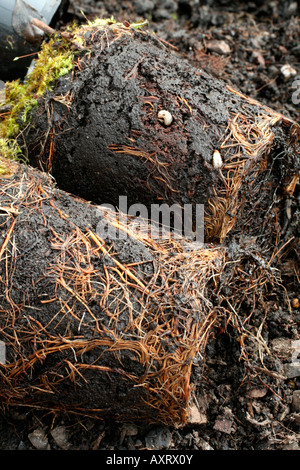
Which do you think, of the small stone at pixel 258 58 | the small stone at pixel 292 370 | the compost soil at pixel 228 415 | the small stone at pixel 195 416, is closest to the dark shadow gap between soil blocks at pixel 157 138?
the compost soil at pixel 228 415

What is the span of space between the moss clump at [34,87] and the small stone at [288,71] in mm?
1561

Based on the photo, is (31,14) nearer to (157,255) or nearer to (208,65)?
(208,65)

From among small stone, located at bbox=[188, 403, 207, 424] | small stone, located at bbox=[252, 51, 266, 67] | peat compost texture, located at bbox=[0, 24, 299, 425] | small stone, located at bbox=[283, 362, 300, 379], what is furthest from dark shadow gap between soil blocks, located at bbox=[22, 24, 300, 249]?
small stone, located at bbox=[252, 51, 266, 67]

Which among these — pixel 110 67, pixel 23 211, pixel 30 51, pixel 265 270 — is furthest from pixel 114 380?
pixel 30 51

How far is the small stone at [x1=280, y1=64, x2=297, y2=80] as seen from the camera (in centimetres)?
341

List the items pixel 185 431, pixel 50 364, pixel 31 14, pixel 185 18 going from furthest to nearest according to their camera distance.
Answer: pixel 185 18 → pixel 31 14 → pixel 185 431 → pixel 50 364

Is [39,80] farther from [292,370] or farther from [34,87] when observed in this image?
[292,370]

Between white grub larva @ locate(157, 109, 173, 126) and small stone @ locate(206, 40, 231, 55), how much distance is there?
4.47 feet

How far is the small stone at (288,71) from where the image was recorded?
3410 mm

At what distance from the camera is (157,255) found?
7.06ft

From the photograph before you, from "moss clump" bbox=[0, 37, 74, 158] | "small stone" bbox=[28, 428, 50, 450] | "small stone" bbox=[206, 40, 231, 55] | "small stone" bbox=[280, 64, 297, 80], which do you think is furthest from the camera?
"small stone" bbox=[206, 40, 231, 55]

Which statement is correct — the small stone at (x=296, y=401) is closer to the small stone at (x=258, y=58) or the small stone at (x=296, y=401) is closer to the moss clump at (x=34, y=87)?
the moss clump at (x=34, y=87)

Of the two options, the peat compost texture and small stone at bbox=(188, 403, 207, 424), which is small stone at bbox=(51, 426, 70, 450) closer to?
the peat compost texture

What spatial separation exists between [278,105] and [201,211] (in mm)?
1294
